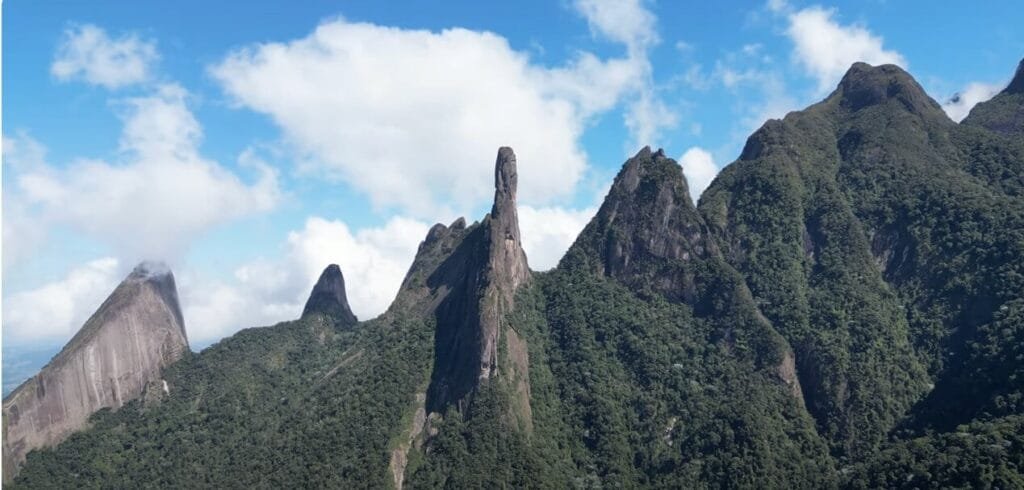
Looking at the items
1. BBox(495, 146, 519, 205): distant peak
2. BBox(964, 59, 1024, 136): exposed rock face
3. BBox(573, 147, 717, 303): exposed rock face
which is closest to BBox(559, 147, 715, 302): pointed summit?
BBox(573, 147, 717, 303): exposed rock face

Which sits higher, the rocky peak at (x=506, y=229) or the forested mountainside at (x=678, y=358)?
the rocky peak at (x=506, y=229)

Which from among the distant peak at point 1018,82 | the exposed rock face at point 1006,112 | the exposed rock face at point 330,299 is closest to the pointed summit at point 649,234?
the exposed rock face at point 330,299

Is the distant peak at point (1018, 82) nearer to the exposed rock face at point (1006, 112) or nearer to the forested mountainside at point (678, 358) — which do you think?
the exposed rock face at point (1006, 112)

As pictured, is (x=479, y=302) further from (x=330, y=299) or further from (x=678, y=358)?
(x=330, y=299)

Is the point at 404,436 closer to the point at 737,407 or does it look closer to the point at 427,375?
the point at 427,375

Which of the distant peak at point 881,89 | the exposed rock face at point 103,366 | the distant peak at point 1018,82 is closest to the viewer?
the exposed rock face at point 103,366

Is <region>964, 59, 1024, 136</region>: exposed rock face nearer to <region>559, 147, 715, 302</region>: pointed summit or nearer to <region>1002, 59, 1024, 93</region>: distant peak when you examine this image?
<region>1002, 59, 1024, 93</region>: distant peak

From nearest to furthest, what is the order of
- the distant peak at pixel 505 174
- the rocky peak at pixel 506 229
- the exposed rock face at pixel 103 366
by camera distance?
the exposed rock face at pixel 103 366 < the rocky peak at pixel 506 229 < the distant peak at pixel 505 174
